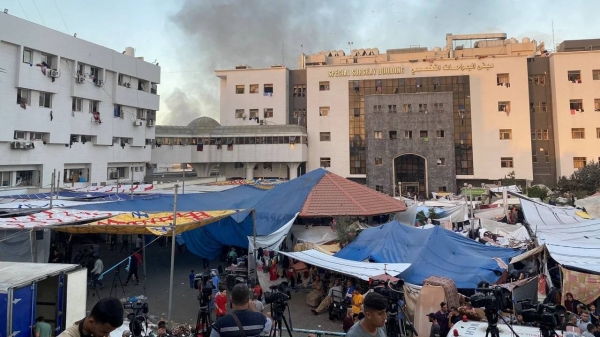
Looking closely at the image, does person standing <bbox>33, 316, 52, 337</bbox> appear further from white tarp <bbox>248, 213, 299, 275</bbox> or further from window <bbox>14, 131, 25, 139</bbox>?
window <bbox>14, 131, 25, 139</bbox>

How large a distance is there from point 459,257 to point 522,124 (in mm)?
30706

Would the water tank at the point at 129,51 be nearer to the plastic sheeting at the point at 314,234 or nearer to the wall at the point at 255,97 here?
the wall at the point at 255,97

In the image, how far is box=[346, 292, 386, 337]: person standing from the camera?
2.73 metres

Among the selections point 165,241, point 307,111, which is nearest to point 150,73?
point 307,111

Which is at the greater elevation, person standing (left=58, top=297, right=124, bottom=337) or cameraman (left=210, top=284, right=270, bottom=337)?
person standing (left=58, top=297, right=124, bottom=337)

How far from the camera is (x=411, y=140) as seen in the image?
36.3 metres

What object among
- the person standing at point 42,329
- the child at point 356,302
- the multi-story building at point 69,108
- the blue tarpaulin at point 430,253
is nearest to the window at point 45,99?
the multi-story building at point 69,108

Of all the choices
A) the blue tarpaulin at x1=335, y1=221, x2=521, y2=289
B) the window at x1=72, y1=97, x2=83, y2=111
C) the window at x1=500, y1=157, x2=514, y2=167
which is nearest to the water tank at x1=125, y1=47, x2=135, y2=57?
the window at x1=72, y1=97, x2=83, y2=111

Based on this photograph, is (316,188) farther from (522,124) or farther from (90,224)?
(522,124)

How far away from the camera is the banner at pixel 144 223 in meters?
9.98

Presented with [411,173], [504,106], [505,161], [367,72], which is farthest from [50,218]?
[504,106]

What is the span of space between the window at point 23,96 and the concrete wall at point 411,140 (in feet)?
88.2

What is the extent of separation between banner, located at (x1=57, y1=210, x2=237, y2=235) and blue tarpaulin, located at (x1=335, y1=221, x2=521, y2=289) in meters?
4.53

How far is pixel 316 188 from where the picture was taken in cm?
1719
